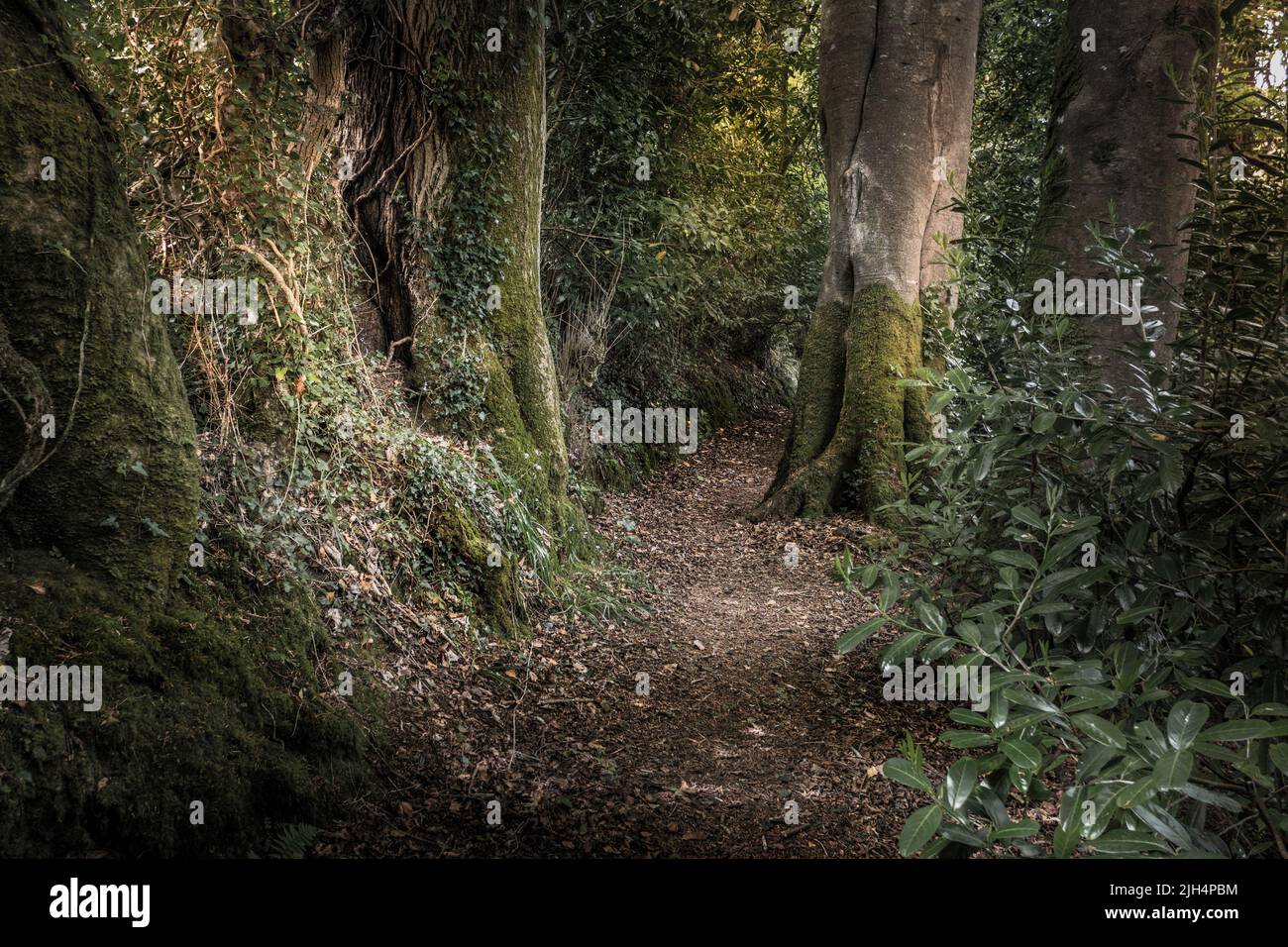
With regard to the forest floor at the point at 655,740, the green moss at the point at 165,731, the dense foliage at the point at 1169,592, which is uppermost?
the dense foliage at the point at 1169,592

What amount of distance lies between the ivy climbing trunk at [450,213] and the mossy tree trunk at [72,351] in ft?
9.83

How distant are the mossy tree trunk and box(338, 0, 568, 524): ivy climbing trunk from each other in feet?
9.83

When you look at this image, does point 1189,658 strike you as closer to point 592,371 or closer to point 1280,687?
point 1280,687

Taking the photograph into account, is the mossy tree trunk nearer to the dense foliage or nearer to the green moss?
the green moss

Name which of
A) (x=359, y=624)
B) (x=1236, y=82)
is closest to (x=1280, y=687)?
(x=1236, y=82)

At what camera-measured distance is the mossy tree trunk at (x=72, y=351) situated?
9.79 feet

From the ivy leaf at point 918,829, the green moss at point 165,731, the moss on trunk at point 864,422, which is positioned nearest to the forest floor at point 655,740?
the green moss at point 165,731

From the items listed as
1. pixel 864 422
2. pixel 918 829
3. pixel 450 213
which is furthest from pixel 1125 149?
pixel 864 422

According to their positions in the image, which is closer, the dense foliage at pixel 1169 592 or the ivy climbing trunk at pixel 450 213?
the dense foliage at pixel 1169 592

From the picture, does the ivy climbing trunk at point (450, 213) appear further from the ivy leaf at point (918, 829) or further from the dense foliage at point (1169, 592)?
the ivy leaf at point (918, 829)

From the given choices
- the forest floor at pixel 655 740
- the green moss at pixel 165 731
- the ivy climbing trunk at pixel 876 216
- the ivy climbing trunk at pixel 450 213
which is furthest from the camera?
the ivy climbing trunk at pixel 876 216

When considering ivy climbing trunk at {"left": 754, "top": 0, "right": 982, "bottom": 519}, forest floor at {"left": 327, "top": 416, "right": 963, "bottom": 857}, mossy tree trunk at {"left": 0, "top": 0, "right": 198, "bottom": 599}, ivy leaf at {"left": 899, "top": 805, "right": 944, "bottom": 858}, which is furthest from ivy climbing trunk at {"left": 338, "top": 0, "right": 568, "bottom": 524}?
ivy leaf at {"left": 899, "top": 805, "right": 944, "bottom": 858}

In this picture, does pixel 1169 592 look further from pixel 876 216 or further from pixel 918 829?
Result: pixel 876 216

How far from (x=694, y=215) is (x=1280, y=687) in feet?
31.6
